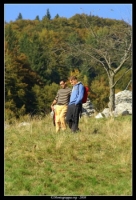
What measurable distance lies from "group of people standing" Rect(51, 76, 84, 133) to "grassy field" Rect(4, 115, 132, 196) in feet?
1.45

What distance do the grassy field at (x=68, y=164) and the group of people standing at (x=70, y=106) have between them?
443 millimetres

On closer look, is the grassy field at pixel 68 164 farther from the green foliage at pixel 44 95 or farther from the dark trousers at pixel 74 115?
the green foliage at pixel 44 95

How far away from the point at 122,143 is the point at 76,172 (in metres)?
2.11

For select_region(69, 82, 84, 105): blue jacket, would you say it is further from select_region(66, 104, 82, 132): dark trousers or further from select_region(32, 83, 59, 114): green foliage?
select_region(32, 83, 59, 114): green foliage

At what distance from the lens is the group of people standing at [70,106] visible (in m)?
11.0

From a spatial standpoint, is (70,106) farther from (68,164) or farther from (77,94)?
(68,164)

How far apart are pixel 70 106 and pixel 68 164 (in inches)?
117

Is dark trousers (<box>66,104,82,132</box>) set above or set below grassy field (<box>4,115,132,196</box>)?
above

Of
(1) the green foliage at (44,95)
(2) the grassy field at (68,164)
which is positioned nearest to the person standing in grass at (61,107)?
(2) the grassy field at (68,164)

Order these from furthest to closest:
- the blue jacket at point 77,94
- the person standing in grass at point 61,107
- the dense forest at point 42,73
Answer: the dense forest at point 42,73
the person standing in grass at point 61,107
the blue jacket at point 77,94

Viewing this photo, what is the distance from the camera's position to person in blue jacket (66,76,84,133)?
10945 millimetres

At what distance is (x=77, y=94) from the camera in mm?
11000

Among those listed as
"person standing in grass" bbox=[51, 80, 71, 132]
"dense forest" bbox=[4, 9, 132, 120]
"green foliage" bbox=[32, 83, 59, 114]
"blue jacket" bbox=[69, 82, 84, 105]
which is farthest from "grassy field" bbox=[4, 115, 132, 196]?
"green foliage" bbox=[32, 83, 59, 114]

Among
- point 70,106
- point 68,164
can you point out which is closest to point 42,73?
point 70,106
